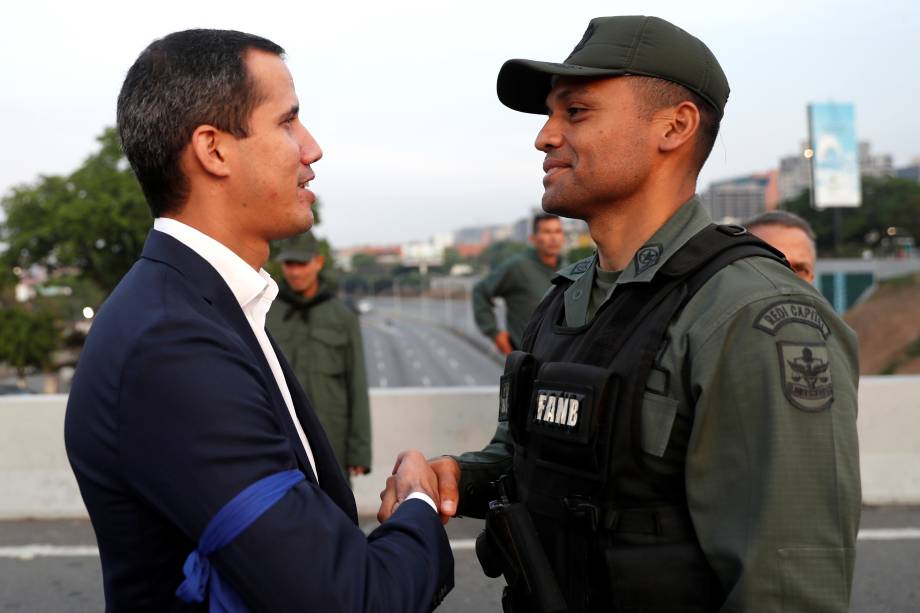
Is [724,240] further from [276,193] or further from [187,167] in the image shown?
[187,167]

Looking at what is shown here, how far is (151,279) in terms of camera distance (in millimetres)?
1608

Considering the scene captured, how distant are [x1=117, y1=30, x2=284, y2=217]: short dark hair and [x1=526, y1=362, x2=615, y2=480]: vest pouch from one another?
2.78 feet

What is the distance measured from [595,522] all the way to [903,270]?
71.9 m

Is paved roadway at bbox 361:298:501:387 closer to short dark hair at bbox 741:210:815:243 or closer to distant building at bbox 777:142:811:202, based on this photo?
short dark hair at bbox 741:210:815:243

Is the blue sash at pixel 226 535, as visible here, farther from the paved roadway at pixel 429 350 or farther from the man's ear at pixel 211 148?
the paved roadway at pixel 429 350

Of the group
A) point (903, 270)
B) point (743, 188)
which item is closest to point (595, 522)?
point (903, 270)

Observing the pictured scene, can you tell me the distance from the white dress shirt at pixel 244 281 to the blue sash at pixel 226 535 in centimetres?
26

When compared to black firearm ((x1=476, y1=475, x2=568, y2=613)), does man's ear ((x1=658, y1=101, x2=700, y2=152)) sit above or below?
above

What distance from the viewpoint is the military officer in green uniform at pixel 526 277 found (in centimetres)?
677

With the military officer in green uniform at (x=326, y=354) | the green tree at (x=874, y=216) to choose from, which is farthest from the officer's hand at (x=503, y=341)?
the green tree at (x=874, y=216)

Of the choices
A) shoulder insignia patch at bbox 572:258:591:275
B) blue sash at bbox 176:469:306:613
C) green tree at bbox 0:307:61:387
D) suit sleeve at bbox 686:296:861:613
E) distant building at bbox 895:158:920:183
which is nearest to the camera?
blue sash at bbox 176:469:306:613

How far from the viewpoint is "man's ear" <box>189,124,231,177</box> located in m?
1.68

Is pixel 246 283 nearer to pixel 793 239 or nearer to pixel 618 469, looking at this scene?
pixel 618 469

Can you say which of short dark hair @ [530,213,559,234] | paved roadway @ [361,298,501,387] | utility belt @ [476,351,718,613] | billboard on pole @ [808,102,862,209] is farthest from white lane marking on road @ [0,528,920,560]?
billboard on pole @ [808,102,862,209]
